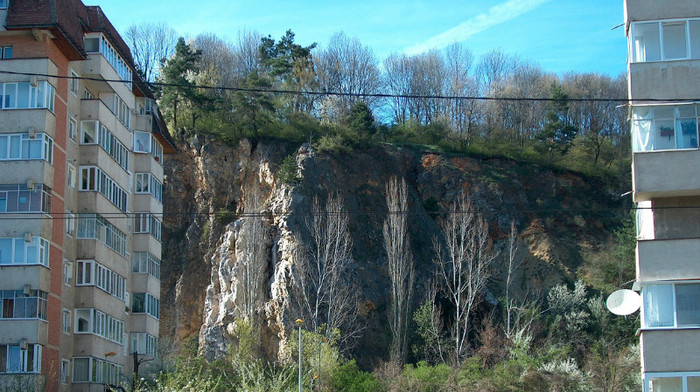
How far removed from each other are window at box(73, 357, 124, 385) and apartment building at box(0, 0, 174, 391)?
44mm

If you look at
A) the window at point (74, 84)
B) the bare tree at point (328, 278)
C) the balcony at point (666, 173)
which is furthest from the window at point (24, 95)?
the balcony at point (666, 173)

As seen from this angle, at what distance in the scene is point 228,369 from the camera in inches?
2213

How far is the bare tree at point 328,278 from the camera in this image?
6906 centimetres

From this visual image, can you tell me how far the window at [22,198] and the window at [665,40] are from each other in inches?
1008

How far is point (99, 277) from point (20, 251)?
233 inches

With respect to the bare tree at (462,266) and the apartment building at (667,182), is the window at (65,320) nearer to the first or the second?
the apartment building at (667,182)

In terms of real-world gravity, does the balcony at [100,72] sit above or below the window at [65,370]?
above

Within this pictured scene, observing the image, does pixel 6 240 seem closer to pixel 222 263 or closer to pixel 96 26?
pixel 96 26

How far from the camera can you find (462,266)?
246 feet

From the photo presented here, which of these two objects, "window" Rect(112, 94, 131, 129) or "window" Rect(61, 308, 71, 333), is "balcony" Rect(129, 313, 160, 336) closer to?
"window" Rect(61, 308, 71, 333)

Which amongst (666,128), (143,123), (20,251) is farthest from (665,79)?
(143,123)

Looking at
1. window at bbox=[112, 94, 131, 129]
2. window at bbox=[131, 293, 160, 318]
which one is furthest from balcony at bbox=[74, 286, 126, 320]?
window at bbox=[112, 94, 131, 129]

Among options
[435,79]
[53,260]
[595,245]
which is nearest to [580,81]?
[435,79]

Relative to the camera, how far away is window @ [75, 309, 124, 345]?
47781 mm
